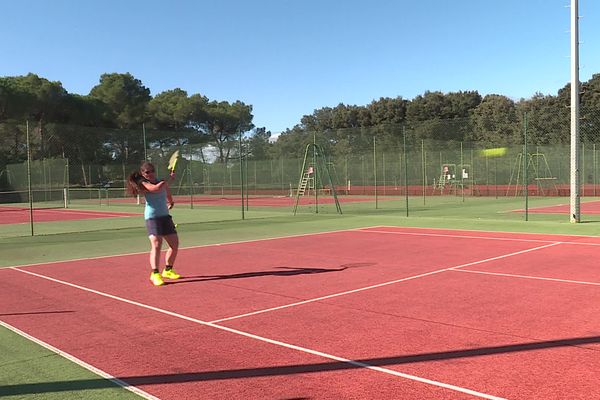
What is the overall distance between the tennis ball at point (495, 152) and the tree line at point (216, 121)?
557mm

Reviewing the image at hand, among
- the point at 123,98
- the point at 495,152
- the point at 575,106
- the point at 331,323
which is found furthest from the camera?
the point at 123,98

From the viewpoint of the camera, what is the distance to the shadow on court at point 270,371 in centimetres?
393

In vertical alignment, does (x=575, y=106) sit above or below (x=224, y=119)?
below

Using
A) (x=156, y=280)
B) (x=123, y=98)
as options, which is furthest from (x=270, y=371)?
(x=123, y=98)

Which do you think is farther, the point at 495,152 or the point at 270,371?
the point at 495,152

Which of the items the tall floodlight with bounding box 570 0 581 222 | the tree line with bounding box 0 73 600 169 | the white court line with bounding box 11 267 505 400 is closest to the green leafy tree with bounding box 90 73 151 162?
the tree line with bounding box 0 73 600 169

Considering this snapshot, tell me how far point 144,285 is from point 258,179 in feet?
118

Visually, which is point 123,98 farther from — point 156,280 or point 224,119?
point 156,280

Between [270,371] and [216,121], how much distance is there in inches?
2453

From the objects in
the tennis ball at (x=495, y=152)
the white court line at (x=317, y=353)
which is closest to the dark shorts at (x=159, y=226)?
the white court line at (x=317, y=353)

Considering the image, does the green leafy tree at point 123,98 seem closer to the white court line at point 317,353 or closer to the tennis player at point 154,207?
the tennis player at point 154,207

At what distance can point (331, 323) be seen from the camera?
5531 mm

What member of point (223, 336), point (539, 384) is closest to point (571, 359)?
point (539, 384)

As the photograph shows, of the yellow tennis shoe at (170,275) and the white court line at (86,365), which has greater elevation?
the yellow tennis shoe at (170,275)
